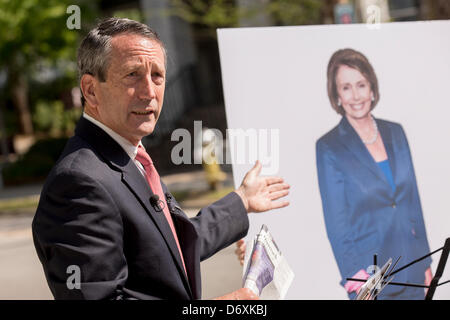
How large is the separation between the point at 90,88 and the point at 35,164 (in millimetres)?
16667

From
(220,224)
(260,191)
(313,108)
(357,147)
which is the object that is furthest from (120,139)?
(357,147)

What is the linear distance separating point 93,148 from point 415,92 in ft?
4.96

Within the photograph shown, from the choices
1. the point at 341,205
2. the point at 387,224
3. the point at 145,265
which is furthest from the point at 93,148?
the point at 387,224

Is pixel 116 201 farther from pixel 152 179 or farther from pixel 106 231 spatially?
pixel 152 179

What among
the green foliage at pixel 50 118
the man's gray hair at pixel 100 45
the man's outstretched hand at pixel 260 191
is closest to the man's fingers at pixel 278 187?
the man's outstretched hand at pixel 260 191

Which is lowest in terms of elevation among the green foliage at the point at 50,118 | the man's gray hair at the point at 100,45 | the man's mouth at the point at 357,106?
the man's mouth at the point at 357,106

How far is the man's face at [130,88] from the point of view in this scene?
5.01 ft

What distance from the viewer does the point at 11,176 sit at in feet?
55.6

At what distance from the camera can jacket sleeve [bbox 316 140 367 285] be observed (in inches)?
90.5

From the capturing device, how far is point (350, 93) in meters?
2.38

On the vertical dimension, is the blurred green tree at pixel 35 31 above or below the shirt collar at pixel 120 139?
above

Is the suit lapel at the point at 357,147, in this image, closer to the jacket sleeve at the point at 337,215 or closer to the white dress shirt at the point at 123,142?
the jacket sleeve at the point at 337,215

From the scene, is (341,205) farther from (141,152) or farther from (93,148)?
(93,148)

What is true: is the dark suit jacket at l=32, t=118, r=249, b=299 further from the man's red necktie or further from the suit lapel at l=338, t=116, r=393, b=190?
the suit lapel at l=338, t=116, r=393, b=190
